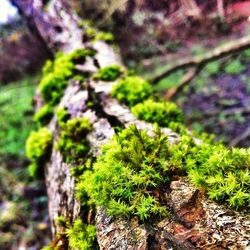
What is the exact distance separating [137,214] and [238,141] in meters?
3.56

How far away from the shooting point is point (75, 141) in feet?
6.96

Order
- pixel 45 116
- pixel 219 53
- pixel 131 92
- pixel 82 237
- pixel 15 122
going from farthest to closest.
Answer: pixel 15 122 → pixel 219 53 → pixel 45 116 → pixel 131 92 → pixel 82 237

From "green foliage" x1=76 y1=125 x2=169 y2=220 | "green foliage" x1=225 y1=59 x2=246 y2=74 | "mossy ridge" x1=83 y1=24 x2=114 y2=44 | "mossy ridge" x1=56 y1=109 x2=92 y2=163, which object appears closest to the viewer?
"green foliage" x1=76 y1=125 x2=169 y2=220

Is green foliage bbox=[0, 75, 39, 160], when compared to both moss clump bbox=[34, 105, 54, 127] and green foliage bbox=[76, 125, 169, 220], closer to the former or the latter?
moss clump bbox=[34, 105, 54, 127]

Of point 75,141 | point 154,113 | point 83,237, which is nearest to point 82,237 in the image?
point 83,237

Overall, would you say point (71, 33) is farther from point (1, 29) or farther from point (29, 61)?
point (1, 29)

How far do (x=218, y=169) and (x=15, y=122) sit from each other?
21.0 feet

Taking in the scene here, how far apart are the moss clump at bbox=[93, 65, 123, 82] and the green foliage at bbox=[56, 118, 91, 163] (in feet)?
3.23

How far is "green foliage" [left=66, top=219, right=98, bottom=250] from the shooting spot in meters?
1.32

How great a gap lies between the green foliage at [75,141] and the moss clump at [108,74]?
0.99 meters

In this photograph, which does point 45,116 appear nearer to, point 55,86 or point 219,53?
point 55,86

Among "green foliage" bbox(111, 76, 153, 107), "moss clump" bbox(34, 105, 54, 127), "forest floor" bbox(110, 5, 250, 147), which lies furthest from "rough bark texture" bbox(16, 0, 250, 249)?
"forest floor" bbox(110, 5, 250, 147)

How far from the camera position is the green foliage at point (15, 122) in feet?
17.9

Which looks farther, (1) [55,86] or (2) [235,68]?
(2) [235,68]
